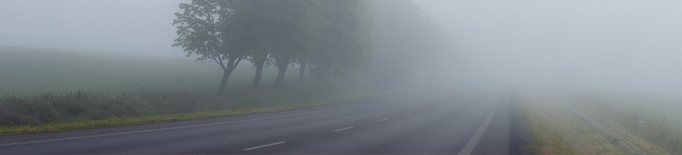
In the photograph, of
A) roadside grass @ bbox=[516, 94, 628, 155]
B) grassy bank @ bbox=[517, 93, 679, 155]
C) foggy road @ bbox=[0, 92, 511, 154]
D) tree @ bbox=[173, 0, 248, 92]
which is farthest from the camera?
tree @ bbox=[173, 0, 248, 92]

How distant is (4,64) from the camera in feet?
107

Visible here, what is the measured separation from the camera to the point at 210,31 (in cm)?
2688

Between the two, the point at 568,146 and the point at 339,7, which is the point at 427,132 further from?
the point at 339,7

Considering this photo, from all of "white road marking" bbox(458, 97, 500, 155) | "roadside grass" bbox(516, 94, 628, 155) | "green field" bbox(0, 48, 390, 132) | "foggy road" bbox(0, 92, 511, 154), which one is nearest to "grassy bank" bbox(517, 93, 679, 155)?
"roadside grass" bbox(516, 94, 628, 155)

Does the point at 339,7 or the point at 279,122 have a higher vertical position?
the point at 339,7

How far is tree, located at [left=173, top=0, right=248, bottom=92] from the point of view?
85.8 feet

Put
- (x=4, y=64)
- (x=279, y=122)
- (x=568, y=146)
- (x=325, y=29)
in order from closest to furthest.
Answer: (x=568, y=146) → (x=279, y=122) → (x=4, y=64) → (x=325, y=29)

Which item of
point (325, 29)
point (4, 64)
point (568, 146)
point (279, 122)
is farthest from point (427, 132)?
point (4, 64)

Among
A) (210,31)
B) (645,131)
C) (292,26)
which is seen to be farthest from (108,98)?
(645,131)

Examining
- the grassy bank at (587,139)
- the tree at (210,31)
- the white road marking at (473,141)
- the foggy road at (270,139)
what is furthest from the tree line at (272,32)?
the grassy bank at (587,139)

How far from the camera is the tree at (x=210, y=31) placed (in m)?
26.1

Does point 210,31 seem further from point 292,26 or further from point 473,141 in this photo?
point 473,141

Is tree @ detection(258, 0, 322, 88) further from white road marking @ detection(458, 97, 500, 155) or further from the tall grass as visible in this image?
the tall grass

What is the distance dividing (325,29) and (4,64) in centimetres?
2312
